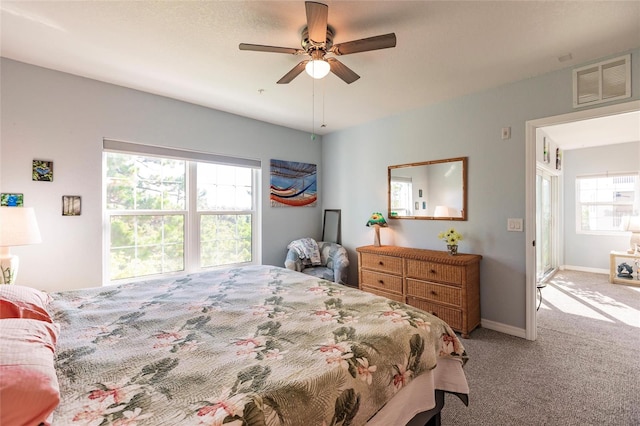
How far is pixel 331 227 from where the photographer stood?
454cm

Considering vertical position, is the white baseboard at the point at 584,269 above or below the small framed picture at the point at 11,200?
below

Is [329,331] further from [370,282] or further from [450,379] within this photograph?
[370,282]

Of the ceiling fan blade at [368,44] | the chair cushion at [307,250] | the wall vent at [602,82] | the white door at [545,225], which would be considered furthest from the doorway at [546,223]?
the ceiling fan blade at [368,44]

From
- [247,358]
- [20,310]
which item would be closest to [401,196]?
[247,358]

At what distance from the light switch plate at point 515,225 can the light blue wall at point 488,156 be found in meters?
0.04

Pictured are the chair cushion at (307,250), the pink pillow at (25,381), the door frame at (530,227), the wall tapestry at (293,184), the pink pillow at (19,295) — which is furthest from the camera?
the wall tapestry at (293,184)

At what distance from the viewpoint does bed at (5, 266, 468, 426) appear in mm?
833

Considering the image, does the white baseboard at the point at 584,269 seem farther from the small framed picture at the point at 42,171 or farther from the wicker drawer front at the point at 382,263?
the small framed picture at the point at 42,171

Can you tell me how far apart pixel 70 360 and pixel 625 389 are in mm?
3226

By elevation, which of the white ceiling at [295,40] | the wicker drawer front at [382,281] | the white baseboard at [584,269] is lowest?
the white baseboard at [584,269]

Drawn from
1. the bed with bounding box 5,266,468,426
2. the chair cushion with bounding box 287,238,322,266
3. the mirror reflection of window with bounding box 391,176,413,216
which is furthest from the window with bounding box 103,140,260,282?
the mirror reflection of window with bounding box 391,176,413,216

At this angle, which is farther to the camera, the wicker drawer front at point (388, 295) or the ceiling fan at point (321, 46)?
the wicker drawer front at point (388, 295)

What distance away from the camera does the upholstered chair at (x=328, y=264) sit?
3.82 metres

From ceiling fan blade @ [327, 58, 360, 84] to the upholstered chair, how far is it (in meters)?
2.45
